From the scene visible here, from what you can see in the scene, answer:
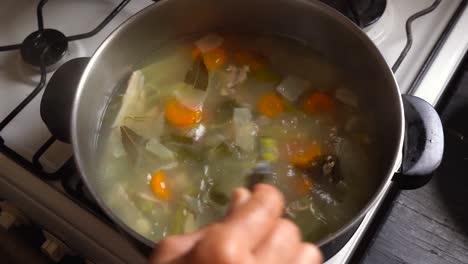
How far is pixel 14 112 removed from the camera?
752 mm

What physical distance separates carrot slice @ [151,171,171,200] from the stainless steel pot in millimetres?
75

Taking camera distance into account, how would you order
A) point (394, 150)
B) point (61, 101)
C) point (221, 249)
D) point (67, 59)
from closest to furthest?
point (221, 249) → point (394, 150) → point (61, 101) → point (67, 59)

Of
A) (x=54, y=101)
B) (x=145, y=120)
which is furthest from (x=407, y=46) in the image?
(x=54, y=101)

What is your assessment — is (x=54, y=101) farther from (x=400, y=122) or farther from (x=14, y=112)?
(x=400, y=122)

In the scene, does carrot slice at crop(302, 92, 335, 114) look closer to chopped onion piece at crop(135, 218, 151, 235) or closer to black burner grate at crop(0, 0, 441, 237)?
black burner grate at crop(0, 0, 441, 237)

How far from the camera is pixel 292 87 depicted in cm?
79

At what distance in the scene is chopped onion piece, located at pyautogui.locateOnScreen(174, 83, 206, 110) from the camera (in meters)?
0.78

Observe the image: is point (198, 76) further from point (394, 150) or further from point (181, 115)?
point (394, 150)

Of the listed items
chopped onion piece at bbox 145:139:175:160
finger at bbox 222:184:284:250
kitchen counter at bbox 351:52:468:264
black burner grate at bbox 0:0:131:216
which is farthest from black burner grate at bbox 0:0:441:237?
finger at bbox 222:184:284:250

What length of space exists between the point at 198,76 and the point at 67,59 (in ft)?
0.64

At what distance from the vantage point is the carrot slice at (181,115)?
0.76m

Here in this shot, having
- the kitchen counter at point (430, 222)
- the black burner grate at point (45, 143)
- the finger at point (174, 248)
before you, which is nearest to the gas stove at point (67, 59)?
the black burner grate at point (45, 143)

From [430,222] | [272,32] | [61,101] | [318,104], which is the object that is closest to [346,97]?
[318,104]

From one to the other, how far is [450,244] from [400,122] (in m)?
0.33
